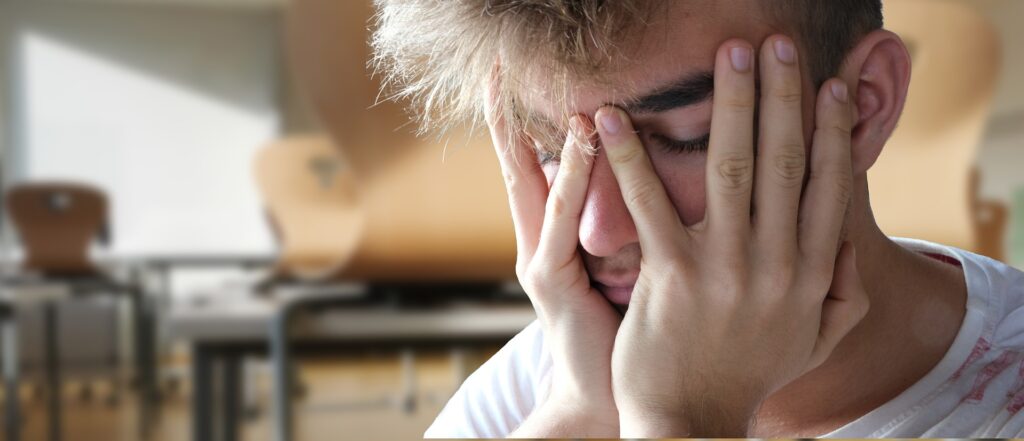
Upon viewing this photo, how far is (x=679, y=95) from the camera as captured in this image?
1.23ft

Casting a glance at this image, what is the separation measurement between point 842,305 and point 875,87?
12 centimetres

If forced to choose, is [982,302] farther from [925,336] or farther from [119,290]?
[119,290]

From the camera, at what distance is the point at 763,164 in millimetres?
380

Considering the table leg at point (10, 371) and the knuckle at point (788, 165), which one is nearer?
the knuckle at point (788, 165)

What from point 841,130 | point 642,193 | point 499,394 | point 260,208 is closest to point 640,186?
point 642,193

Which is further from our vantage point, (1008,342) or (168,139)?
(168,139)

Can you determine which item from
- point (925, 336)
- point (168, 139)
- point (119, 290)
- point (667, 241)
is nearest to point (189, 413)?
point (119, 290)

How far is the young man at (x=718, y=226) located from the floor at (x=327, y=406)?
0.13 m

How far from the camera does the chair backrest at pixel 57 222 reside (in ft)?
1.61

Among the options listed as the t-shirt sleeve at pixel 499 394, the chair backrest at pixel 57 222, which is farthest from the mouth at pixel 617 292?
the chair backrest at pixel 57 222

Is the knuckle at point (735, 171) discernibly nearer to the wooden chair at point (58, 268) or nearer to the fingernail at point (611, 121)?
the fingernail at point (611, 121)

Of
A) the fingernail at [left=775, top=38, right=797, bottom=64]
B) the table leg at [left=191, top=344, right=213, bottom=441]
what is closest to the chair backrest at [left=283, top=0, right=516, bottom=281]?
the table leg at [left=191, top=344, right=213, bottom=441]

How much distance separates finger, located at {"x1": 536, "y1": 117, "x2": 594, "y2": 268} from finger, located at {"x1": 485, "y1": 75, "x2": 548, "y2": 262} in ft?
0.08

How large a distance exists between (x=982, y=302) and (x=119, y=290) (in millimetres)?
530
